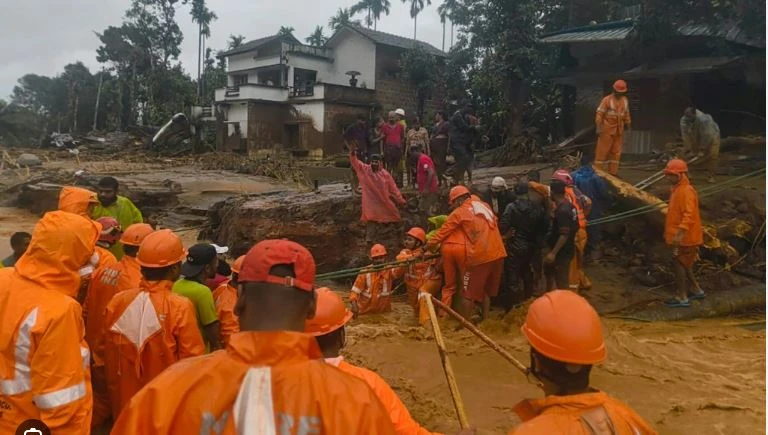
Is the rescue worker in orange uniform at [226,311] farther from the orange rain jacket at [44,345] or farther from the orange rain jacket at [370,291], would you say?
the orange rain jacket at [370,291]

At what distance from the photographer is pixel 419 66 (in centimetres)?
2664

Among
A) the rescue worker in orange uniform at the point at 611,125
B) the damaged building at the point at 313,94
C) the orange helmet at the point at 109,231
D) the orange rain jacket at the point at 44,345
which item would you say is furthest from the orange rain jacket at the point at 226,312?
the damaged building at the point at 313,94

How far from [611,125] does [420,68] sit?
57.7 feet

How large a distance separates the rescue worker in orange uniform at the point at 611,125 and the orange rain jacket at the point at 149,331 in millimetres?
8606

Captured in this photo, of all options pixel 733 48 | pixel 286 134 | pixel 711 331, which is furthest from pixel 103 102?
pixel 711 331

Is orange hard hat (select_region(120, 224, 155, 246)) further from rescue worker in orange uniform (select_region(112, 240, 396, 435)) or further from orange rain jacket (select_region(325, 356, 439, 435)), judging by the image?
rescue worker in orange uniform (select_region(112, 240, 396, 435))

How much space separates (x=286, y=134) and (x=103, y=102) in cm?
1679

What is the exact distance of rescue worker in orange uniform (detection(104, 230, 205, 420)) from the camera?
312 cm

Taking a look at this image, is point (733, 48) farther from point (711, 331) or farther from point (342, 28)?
point (342, 28)

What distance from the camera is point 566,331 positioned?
179 centimetres

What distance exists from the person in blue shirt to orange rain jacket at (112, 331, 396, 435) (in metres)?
7.40

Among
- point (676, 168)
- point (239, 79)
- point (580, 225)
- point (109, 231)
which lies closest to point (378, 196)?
point (580, 225)

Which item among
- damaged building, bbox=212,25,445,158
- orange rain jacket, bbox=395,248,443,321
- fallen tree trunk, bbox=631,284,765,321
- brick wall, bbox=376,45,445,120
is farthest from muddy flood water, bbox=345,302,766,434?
brick wall, bbox=376,45,445,120

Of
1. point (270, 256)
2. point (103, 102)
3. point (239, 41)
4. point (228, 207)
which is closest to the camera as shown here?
point (270, 256)
